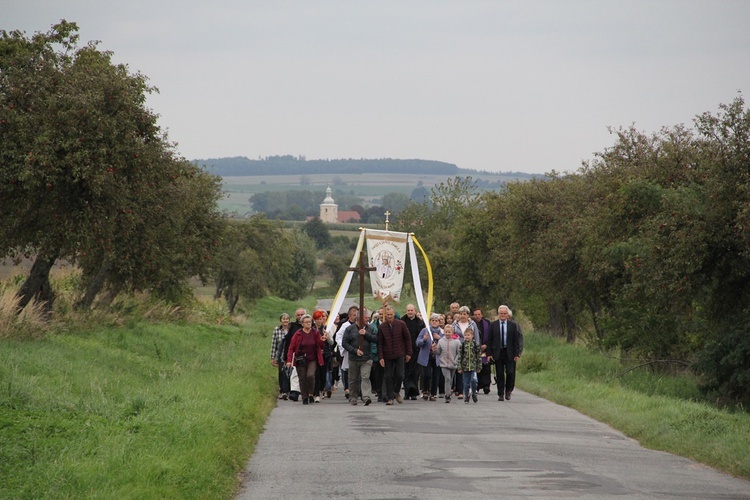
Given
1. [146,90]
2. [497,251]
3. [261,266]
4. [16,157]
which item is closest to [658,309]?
[146,90]

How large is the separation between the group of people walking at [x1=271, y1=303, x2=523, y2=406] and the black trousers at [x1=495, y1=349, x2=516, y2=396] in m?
0.02

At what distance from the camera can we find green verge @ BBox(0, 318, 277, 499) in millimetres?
10133

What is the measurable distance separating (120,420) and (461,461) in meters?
4.36

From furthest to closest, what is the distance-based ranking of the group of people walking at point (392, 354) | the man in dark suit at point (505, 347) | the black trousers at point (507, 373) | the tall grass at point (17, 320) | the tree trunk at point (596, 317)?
the tree trunk at point (596, 317) < the tall grass at point (17, 320) < the man in dark suit at point (505, 347) < the black trousers at point (507, 373) < the group of people walking at point (392, 354)

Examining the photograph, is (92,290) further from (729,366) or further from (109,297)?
(729,366)

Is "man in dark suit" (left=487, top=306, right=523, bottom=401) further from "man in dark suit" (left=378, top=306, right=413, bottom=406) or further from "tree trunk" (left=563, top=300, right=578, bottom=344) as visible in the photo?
"tree trunk" (left=563, top=300, right=578, bottom=344)

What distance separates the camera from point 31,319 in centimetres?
2392

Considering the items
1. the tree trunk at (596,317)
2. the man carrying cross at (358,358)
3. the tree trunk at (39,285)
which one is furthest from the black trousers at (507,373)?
the tree trunk at (596,317)

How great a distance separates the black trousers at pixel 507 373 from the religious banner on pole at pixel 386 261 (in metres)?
3.41

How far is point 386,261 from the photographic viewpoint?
25156 mm

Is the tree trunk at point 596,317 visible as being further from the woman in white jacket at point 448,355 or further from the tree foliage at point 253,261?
the tree foliage at point 253,261

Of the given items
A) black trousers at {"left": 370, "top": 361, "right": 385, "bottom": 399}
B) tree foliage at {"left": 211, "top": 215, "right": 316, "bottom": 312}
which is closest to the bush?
black trousers at {"left": 370, "top": 361, "right": 385, "bottom": 399}

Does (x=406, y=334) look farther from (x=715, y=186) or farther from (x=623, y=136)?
(x=623, y=136)

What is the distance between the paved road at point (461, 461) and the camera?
10906 millimetres
